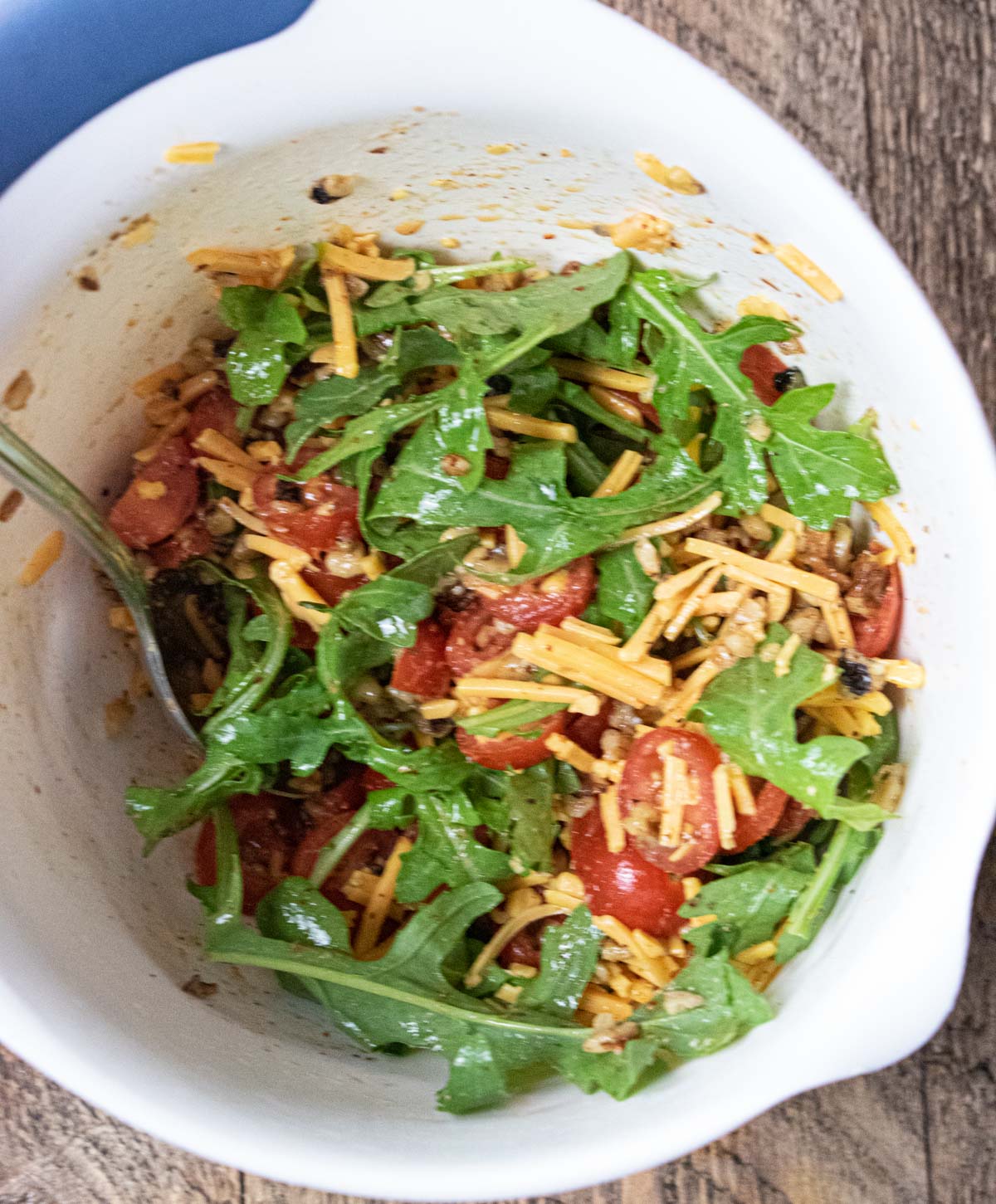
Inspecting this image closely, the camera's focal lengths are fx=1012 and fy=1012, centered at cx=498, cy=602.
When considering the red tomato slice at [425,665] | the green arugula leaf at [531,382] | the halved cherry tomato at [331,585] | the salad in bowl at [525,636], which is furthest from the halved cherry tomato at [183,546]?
the green arugula leaf at [531,382]

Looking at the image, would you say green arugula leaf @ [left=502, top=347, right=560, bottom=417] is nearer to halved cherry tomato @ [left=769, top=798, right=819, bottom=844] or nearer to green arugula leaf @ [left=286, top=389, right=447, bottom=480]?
green arugula leaf @ [left=286, top=389, right=447, bottom=480]

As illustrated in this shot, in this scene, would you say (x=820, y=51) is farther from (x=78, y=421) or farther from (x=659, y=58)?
(x=78, y=421)

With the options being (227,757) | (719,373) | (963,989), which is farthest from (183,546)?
(963,989)

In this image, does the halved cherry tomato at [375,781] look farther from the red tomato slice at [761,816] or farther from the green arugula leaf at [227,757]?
the red tomato slice at [761,816]

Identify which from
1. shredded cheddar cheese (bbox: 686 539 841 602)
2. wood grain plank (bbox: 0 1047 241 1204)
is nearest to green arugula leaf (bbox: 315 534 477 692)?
shredded cheddar cheese (bbox: 686 539 841 602)

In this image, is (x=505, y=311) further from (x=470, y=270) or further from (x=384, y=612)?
(x=384, y=612)

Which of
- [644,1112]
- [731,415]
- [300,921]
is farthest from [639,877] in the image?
[731,415]
